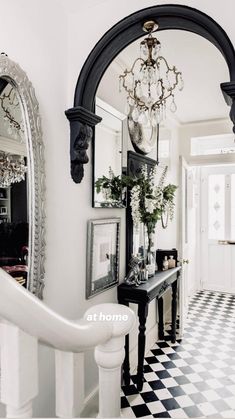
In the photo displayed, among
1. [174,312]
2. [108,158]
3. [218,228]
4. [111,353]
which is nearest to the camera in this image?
[111,353]

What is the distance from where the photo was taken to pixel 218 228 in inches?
219

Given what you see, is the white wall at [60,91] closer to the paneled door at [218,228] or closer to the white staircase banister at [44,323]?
the white staircase banister at [44,323]

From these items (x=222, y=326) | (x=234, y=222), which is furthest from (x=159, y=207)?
(x=234, y=222)

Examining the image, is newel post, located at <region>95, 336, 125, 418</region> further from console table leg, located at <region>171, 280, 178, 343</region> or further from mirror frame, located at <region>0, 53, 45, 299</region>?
console table leg, located at <region>171, 280, 178, 343</region>

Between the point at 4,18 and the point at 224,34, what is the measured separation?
3.41 feet

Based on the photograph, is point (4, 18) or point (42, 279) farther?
point (42, 279)

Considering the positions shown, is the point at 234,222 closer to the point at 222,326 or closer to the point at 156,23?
the point at 222,326

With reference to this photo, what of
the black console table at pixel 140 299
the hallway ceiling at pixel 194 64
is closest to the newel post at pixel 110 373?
the black console table at pixel 140 299

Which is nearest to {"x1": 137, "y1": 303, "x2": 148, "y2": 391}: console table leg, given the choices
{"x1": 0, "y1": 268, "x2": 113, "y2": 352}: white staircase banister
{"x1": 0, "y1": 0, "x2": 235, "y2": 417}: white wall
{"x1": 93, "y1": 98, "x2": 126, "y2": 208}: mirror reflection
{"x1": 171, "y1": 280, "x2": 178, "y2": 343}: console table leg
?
{"x1": 0, "y1": 0, "x2": 235, "y2": 417}: white wall

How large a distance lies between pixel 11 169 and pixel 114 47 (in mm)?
959

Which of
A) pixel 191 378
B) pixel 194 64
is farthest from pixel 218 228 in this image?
pixel 194 64

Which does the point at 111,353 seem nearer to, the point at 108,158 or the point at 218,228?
the point at 108,158

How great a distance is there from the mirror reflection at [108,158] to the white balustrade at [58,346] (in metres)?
1.54

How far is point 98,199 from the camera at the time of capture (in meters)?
2.20
